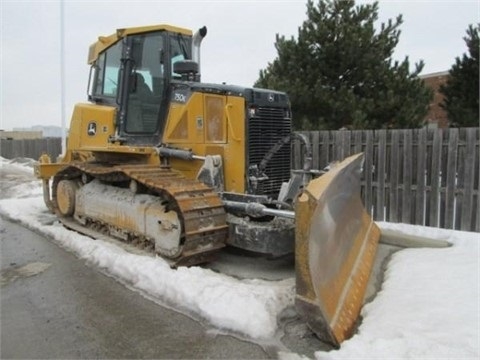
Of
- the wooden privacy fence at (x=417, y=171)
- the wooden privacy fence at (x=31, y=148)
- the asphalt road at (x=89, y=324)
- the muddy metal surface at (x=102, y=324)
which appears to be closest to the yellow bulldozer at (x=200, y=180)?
the muddy metal surface at (x=102, y=324)

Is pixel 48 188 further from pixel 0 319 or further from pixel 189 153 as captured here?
pixel 0 319

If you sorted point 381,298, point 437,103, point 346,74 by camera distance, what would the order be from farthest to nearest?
point 437,103 < point 346,74 < point 381,298

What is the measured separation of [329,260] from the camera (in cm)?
377

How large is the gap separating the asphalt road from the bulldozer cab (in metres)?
2.04

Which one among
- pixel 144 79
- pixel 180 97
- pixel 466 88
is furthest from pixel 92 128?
pixel 466 88

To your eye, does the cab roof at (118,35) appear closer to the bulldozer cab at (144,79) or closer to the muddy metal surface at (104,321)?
the bulldozer cab at (144,79)

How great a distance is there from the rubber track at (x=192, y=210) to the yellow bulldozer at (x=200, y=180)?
0.04ft

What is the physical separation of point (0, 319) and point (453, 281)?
4131 millimetres

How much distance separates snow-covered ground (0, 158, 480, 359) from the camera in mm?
3088

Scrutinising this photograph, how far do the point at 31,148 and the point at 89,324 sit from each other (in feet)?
63.6

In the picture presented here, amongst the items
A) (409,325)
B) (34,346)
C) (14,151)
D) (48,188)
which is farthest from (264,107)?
(14,151)

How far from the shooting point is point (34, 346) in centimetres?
334

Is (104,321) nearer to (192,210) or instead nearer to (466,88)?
(192,210)

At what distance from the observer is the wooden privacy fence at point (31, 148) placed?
19453 mm
